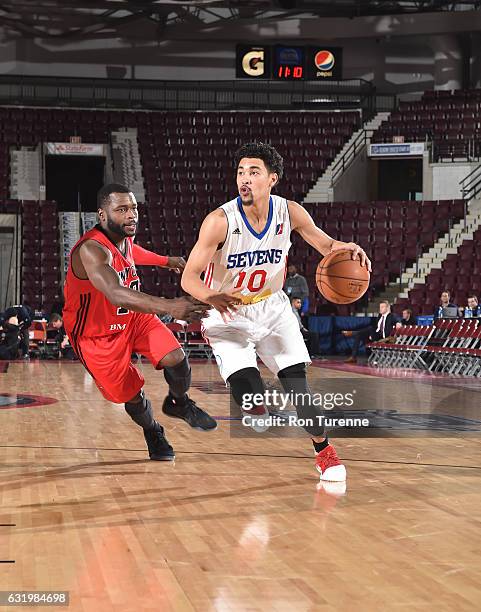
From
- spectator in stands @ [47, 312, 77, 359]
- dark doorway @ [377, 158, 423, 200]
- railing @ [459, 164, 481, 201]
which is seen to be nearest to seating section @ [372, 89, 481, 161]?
railing @ [459, 164, 481, 201]

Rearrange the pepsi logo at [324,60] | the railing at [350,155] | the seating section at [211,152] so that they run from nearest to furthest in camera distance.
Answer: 1. the seating section at [211,152]
2. the railing at [350,155]
3. the pepsi logo at [324,60]

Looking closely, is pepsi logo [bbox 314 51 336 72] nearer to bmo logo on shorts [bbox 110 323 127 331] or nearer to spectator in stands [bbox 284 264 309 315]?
spectator in stands [bbox 284 264 309 315]

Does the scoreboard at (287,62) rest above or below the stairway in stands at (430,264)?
above

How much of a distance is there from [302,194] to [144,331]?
1897 cm

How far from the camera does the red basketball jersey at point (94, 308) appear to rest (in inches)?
195

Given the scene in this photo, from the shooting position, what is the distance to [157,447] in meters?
5.38

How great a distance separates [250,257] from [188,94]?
23.0 m

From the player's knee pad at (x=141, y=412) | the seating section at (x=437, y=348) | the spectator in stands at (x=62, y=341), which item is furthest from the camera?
the spectator in stands at (x=62, y=341)

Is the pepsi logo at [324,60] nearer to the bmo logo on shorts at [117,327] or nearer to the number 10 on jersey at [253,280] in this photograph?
the bmo logo on shorts at [117,327]

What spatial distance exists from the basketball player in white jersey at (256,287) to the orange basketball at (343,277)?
0.09 metres

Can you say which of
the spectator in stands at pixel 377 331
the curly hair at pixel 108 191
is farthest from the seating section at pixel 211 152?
the curly hair at pixel 108 191

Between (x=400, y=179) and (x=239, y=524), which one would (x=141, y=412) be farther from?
(x=400, y=179)

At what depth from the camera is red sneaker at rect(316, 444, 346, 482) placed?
4562mm

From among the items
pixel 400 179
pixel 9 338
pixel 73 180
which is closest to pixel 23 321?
pixel 9 338
